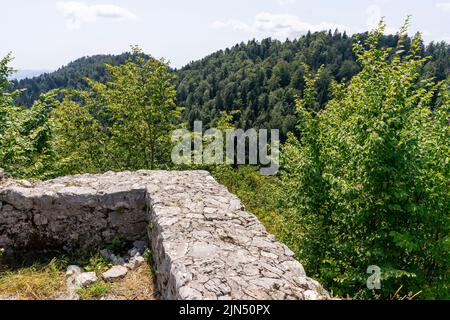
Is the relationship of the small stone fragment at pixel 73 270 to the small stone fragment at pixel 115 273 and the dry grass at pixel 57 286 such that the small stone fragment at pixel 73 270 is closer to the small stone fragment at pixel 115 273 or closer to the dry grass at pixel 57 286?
the dry grass at pixel 57 286

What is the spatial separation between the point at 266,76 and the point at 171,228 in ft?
402

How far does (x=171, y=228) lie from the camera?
5.17 meters

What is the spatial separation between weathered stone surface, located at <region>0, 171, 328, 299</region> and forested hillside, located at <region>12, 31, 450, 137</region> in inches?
3067

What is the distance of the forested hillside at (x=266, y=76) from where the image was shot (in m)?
105

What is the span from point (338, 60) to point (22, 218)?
14333cm

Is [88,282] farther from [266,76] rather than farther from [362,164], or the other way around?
[266,76]

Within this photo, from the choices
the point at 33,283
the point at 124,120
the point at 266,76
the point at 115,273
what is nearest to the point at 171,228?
the point at 115,273

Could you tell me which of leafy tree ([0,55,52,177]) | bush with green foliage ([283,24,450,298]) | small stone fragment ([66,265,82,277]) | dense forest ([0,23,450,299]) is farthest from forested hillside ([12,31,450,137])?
small stone fragment ([66,265,82,277])

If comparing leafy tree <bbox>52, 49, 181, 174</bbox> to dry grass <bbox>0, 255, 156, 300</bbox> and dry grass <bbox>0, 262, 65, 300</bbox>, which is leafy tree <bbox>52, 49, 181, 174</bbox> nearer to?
dry grass <bbox>0, 262, 65, 300</bbox>

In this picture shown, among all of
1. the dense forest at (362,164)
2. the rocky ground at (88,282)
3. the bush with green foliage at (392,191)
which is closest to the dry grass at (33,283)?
the rocky ground at (88,282)

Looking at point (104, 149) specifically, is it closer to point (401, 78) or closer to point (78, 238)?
Result: point (78, 238)

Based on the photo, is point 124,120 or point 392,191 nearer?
point 392,191

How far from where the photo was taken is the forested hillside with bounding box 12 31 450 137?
105125mm
